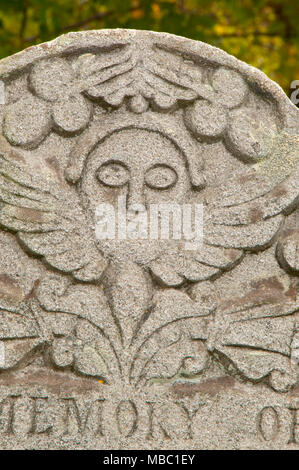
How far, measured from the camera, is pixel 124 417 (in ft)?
6.37

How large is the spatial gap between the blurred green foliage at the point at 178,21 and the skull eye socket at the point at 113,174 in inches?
66.0

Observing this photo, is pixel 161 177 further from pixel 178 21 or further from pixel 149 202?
pixel 178 21

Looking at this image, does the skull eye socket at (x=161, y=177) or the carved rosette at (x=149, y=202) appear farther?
the skull eye socket at (x=161, y=177)

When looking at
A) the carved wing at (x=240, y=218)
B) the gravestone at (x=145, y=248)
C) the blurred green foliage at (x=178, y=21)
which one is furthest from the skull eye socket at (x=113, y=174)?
the blurred green foliage at (x=178, y=21)

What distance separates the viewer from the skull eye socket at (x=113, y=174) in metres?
2.08

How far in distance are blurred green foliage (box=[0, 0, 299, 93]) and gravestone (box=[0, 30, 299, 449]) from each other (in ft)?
4.90

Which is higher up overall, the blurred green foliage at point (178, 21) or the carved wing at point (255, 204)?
the blurred green foliage at point (178, 21)

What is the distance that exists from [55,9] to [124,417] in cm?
245

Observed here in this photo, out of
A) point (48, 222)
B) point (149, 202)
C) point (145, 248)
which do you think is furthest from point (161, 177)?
point (48, 222)

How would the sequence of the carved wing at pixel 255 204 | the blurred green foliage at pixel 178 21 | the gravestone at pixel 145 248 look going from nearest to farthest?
the gravestone at pixel 145 248 < the carved wing at pixel 255 204 < the blurred green foliage at pixel 178 21

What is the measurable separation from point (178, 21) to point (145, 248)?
6.44 feet

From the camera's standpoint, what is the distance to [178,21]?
3580mm

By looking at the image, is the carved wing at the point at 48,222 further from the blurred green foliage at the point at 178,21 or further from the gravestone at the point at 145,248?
the blurred green foliage at the point at 178,21
